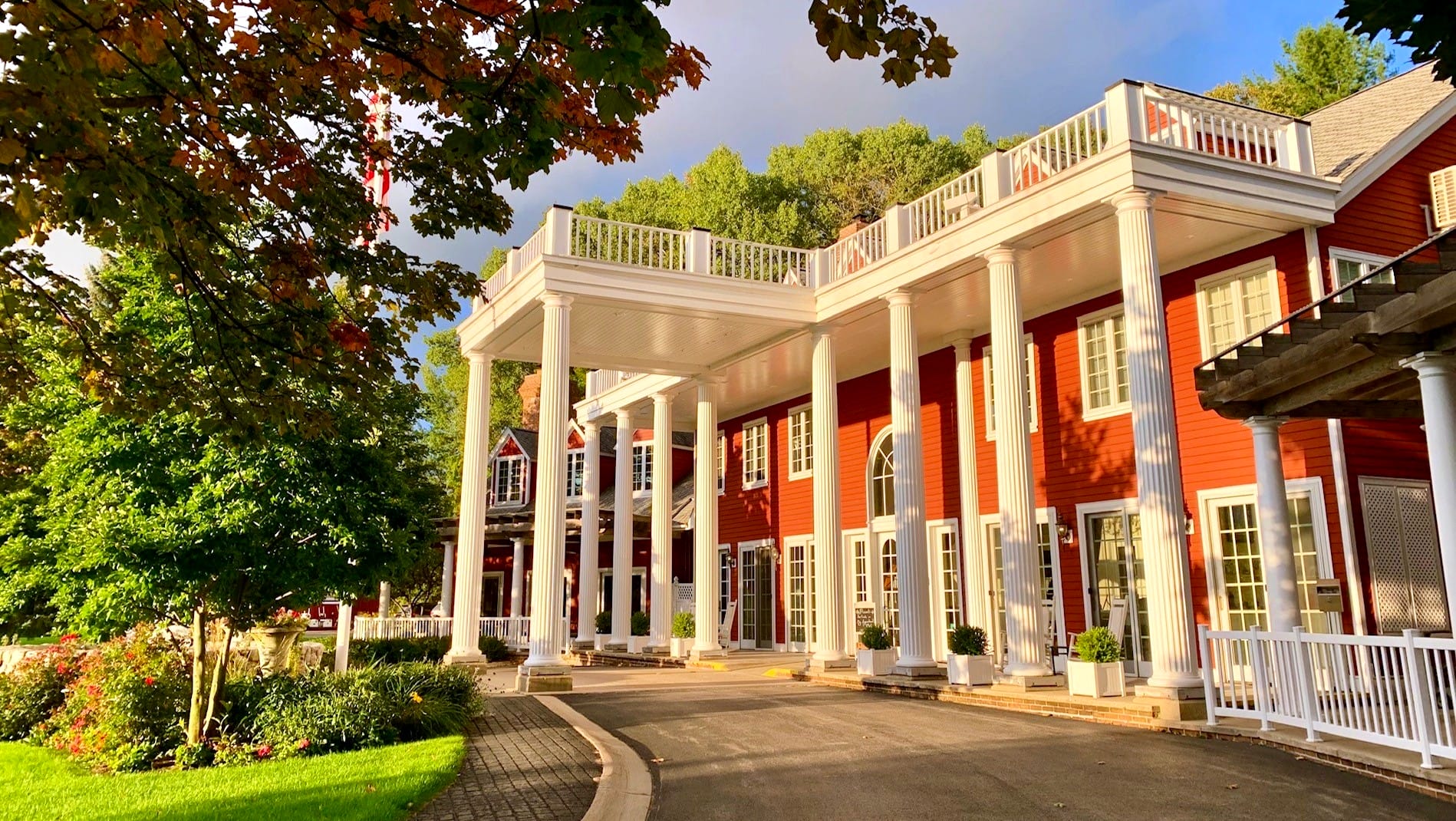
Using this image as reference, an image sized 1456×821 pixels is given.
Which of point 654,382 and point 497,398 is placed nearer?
point 654,382

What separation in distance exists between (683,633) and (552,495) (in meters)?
6.17

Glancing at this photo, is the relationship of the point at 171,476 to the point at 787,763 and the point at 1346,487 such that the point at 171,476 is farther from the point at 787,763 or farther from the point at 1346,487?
the point at 1346,487

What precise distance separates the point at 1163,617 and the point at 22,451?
13251 millimetres

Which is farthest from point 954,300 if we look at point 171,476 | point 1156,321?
point 171,476

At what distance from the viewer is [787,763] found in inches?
279

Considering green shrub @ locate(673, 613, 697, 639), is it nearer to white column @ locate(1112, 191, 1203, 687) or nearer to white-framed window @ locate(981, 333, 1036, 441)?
white-framed window @ locate(981, 333, 1036, 441)

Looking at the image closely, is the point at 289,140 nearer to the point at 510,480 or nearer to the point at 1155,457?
the point at 1155,457

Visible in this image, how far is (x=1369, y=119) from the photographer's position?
13.4 m

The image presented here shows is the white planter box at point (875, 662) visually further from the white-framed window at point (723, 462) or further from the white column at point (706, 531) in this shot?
the white-framed window at point (723, 462)

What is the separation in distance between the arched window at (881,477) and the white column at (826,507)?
3074 millimetres

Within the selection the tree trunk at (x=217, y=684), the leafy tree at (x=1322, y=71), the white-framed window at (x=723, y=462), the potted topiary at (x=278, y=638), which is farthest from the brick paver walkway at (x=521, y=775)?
the leafy tree at (x=1322, y=71)

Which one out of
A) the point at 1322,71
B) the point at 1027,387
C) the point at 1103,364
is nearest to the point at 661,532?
the point at 1027,387

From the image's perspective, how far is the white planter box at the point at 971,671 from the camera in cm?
1159

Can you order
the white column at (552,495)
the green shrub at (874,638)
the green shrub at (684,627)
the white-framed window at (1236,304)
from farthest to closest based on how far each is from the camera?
the green shrub at (684,627) → the green shrub at (874,638) → the white column at (552,495) → the white-framed window at (1236,304)
